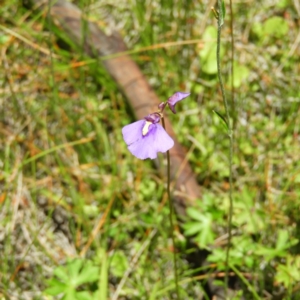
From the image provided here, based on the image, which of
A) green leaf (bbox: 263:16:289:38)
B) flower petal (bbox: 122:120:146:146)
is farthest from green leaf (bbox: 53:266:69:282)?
green leaf (bbox: 263:16:289:38)

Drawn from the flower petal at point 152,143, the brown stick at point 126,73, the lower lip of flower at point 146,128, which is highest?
the brown stick at point 126,73

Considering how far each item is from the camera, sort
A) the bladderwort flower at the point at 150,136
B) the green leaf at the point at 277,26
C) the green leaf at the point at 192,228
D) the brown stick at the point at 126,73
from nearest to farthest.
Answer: the bladderwort flower at the point at 150,136
the green leaf at the point at 192,228
the brown stick at the point at 126,73
the green leaf at the point at 277,26

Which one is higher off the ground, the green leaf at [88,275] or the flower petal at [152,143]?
the flower petal at [152,143]

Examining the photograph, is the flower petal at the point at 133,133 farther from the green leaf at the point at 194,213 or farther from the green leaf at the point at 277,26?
the green leaf at the point at 277,26

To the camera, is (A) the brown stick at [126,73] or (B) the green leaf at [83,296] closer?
(B) the green leaf at [83,296]

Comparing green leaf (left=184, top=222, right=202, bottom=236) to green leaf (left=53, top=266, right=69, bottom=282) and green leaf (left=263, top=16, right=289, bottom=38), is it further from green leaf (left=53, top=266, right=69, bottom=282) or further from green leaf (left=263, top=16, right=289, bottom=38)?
green leaf (left=263, top=16, right=289, bottom=38)

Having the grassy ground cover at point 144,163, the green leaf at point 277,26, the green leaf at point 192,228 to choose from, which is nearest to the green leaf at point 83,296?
the grassy ground cover at point 144,163

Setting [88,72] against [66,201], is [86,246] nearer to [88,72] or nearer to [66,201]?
[66,201]
